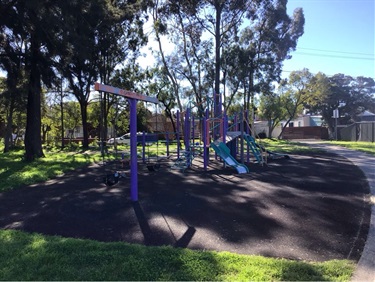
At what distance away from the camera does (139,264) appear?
3820mm

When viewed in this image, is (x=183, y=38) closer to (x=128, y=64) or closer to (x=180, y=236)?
(x=128, y=64)

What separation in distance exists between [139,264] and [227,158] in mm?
8795

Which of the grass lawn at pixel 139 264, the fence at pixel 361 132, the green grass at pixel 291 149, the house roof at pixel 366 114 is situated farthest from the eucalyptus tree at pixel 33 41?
the house roof at pixel 366 114

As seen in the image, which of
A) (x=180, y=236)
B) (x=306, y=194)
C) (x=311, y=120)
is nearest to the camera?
(x=180, y=236)

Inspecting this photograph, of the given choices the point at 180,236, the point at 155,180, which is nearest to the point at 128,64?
the point at 155,180

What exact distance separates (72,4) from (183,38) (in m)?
16.1

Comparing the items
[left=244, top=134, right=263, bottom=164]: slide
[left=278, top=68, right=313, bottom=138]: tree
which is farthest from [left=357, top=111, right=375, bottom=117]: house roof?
[left=244, top=134, right=263, bottom=164]: slide

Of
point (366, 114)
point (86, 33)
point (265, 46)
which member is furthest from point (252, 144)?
point (366, 114)

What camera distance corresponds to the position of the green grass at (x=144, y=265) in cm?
356

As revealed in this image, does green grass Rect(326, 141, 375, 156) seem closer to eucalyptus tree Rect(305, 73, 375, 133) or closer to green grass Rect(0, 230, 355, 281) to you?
green grass Rect(0, 230, 355, 281)

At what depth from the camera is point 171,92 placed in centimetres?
3762

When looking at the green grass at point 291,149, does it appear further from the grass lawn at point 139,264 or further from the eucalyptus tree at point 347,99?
the eucalyptus tree at point 347,99

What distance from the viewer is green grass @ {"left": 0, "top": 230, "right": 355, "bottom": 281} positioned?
3559 mm

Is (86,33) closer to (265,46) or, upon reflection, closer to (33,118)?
(33,118)
